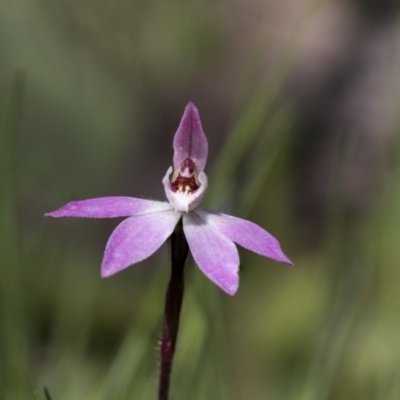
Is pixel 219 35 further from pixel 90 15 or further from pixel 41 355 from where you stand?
pixel 41 355

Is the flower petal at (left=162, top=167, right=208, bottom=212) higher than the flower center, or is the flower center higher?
the flower center

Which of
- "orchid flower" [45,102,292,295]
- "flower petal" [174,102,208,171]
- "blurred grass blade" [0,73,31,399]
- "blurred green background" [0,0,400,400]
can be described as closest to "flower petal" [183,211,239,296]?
"orchid flower" [45,102,292,295]

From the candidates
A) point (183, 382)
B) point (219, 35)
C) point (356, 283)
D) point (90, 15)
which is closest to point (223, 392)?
point (183, 382)

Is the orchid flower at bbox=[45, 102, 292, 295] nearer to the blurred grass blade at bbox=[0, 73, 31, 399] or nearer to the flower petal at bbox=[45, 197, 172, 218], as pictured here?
the flower petal at bbox=[45, 197, 172, 218]

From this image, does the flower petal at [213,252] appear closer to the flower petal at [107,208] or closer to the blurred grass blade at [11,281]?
the flower petal at [107,208]

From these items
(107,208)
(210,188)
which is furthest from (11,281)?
(107,208)

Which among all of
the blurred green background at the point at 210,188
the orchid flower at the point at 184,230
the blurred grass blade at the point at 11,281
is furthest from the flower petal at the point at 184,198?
the blurred grass blade at the point at 11,281
